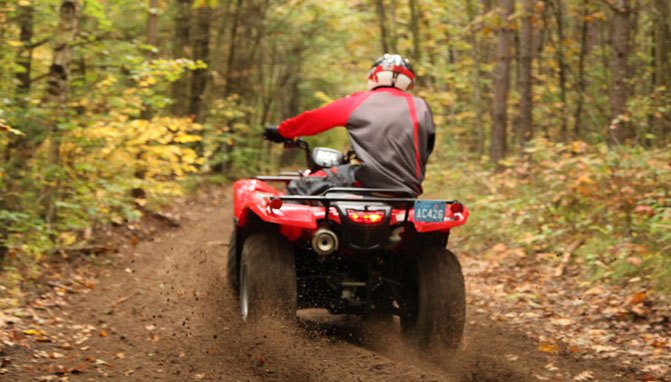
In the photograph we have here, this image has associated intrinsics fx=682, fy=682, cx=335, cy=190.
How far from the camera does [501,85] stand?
13.9 meters

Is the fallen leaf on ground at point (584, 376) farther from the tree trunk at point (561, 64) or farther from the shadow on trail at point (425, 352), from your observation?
the tree trunk at point (561, 64)

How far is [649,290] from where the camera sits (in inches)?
267

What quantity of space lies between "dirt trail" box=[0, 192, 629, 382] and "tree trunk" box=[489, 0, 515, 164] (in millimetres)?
7982

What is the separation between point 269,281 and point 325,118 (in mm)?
1357

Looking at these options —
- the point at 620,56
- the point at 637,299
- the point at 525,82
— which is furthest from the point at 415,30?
the point at 637,299

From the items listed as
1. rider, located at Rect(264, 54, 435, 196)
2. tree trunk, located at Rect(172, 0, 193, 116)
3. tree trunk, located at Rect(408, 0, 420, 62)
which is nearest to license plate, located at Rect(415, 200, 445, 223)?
rider, located at Rect(264, 54, 435, 196)

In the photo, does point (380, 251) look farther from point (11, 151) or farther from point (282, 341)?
point (11, 151)

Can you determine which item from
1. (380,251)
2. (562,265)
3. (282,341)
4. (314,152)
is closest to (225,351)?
(282,341)

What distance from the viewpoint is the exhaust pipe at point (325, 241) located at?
4859 mm

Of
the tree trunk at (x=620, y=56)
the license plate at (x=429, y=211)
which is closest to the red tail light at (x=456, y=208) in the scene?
the license plate at (x=429, y=211)

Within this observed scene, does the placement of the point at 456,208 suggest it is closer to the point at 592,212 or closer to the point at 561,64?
the point at 592,212

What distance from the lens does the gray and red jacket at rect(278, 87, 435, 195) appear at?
16.9ft

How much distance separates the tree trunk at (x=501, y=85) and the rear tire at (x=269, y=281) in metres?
9.25

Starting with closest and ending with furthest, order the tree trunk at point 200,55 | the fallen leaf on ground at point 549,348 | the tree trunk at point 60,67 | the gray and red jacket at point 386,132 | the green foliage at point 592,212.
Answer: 1. the gray and red jacket at point 386,132
2. the fallen leaf on ground at point 549,348
3. the green foliage at point 592,212
4. the tree trunk at point 60,67
5. the tree trunk at point 200,55
